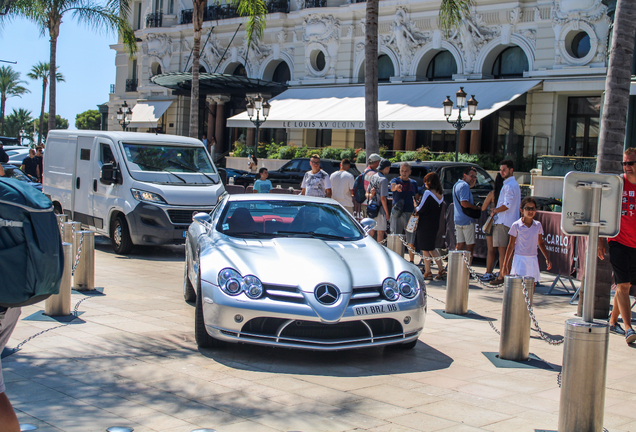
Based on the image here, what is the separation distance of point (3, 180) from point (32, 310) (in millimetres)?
4803

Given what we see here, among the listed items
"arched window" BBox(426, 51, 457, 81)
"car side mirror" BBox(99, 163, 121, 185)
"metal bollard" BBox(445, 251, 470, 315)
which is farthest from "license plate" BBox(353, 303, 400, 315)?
"arched window" BBox(426, 51, 457, 81)

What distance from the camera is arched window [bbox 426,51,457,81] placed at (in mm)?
30047

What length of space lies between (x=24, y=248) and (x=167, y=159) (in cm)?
1044

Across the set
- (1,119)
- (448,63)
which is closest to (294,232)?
(448,63)

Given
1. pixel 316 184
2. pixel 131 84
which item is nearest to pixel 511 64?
pixel 316 184

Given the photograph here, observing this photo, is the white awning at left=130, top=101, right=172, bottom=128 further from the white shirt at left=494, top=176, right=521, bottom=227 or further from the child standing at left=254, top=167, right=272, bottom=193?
the white shirt at left=494, top=176, right=521, bottom=227

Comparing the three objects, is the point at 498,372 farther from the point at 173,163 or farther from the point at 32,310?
the point at 173,163

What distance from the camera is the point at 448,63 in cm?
3017

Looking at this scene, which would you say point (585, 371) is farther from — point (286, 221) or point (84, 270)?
point (84, 270)

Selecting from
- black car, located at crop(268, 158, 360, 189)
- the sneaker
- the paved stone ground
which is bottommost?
the paved stone ground

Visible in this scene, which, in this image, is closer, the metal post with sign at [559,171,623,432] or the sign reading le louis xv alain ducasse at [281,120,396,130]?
the metal post with sign at [559,171,623,432]

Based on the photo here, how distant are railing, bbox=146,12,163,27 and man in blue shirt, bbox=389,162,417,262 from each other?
35228 mm

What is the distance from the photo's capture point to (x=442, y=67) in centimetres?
3034

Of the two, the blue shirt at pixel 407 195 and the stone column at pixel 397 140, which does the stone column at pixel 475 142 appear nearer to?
the stone column at pixel 397 140
